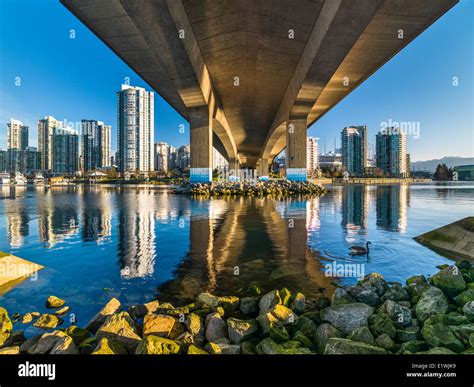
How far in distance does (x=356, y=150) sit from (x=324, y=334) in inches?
6562

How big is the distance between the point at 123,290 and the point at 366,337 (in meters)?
4.47

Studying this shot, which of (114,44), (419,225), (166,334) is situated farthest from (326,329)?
(114,44)

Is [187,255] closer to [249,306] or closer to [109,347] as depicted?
[249,306]

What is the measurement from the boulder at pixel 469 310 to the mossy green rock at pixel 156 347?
421cm

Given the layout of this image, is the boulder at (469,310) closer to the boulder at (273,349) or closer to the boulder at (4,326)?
the boulder at (273,349)

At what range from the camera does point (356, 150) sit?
153625 mm

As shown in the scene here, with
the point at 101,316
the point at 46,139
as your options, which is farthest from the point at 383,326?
the point at 46,139

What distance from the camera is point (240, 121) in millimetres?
55250

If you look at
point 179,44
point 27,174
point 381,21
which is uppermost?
point 381,21

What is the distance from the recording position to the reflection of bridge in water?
5.68 m

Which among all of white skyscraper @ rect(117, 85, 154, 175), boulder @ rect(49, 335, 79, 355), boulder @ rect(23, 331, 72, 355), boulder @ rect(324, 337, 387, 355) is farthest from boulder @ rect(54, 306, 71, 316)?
white skyscraper @ rect(117, 85, 154, 175)

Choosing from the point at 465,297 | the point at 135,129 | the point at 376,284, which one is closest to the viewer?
the point at 465,297

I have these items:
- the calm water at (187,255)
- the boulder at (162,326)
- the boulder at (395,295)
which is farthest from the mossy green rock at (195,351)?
the boulder at (395,295)
